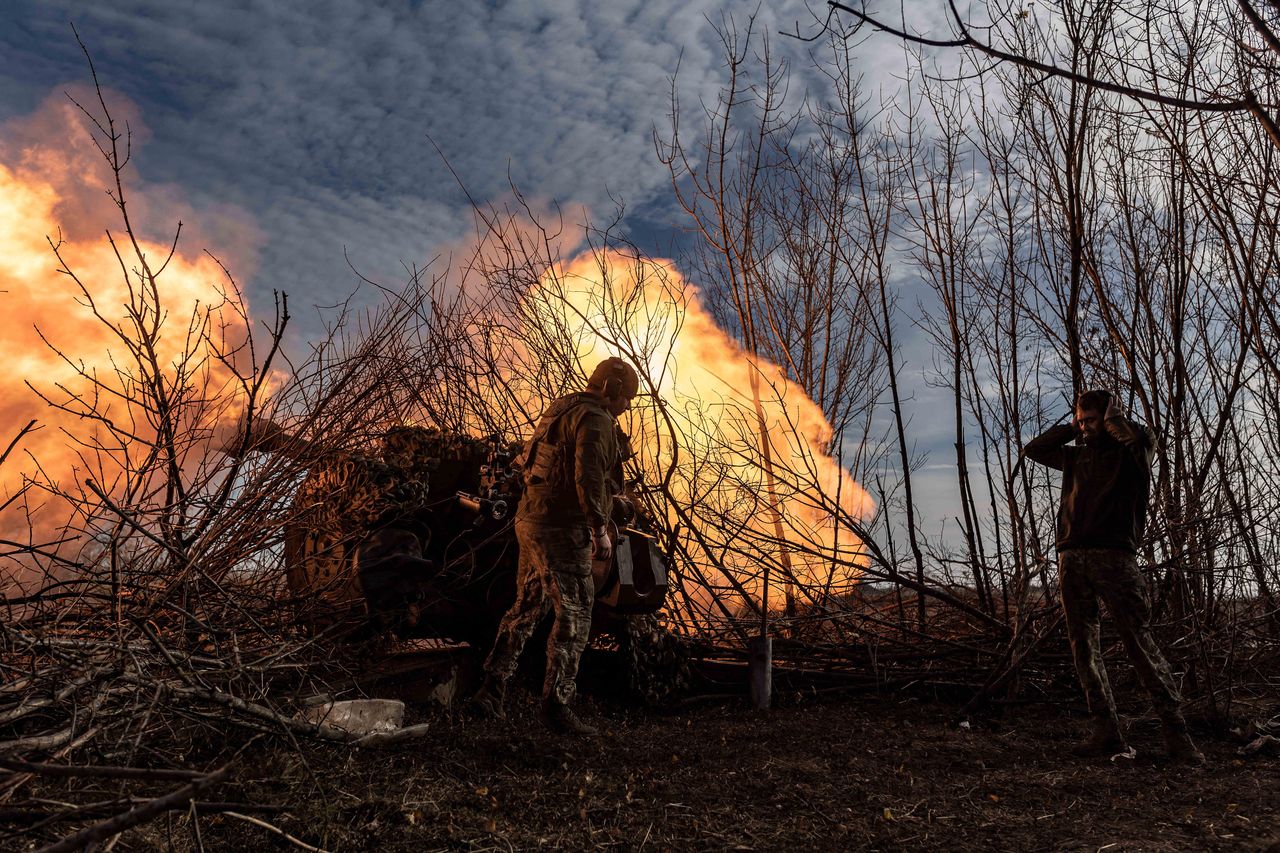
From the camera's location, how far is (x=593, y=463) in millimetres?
5074

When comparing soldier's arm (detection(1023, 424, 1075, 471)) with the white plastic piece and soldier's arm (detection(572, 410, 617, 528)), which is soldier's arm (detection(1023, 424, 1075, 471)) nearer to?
soldier's arm (detection(572, 410, 617, 528))

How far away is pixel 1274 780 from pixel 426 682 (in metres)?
5.07

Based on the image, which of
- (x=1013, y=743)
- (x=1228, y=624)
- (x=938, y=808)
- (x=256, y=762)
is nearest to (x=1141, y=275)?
(x=1228, y=624)

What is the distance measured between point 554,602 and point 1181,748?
3.78 metres

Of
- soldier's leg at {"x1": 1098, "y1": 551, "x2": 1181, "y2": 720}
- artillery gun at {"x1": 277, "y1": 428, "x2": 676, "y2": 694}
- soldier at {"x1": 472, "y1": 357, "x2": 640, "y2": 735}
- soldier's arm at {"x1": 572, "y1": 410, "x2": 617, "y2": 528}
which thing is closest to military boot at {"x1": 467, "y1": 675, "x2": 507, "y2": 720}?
soldier at {"x1": 472, "y1": 357, "x2": 640, "y2": 735}

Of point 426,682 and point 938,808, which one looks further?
point 426,682

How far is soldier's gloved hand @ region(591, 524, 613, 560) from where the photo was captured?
5.20 meters

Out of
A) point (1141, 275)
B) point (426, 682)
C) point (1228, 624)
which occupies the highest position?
→ point (1141, 275)

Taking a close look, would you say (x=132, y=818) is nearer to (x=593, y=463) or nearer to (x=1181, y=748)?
(x=593, y=463)

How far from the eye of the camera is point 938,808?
388 cm

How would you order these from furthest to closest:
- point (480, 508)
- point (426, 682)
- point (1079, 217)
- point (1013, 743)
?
point (1079, 217), point (480, 508), point (426, 682), point (1013, 743)

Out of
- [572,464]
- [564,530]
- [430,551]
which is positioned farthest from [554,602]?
[430,551]

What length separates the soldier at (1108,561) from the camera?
4.82 m

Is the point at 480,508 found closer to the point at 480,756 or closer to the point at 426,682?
the point at 426,682
